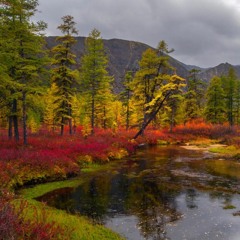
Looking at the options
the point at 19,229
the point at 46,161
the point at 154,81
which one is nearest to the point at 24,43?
the point at 46,161

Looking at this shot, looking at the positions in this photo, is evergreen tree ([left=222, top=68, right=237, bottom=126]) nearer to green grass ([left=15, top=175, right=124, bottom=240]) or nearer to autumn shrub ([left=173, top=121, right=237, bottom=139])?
autumn shrub ([left=173, top=121, right=237, bottom=139])

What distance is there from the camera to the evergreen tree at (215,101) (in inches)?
2322

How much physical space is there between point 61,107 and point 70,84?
323 centimetres

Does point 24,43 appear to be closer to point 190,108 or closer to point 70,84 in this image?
point 70,84

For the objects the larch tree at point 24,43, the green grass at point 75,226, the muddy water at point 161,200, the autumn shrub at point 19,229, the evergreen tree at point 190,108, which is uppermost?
the larch tree at point 24,43

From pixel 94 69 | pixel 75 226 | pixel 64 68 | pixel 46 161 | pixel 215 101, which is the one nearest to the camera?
pixel 75 226

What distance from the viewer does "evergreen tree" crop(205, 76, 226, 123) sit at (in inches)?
2322

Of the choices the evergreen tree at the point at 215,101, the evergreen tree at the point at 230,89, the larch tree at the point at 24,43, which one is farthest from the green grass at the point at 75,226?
the evergreen tree at the point at 230,89

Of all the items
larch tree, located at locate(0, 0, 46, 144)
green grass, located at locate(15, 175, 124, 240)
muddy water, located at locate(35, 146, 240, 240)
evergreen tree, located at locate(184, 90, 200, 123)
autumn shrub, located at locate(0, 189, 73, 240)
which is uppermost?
larch tree, located at locate(0, 0, 46, 144)

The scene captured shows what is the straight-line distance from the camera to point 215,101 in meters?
59.5

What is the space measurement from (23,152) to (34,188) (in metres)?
4.71

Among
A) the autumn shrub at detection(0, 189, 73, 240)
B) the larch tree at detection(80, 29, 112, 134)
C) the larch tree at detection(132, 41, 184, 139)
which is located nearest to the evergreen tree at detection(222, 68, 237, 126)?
the larch tree at detection(132, 41, 184, 139)

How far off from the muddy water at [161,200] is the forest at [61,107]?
280 cm

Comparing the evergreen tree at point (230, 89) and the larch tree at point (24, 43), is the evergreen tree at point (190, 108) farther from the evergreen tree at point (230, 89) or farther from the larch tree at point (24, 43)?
the larch tree at point (24, 43)
